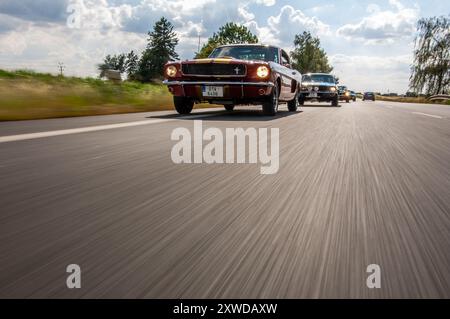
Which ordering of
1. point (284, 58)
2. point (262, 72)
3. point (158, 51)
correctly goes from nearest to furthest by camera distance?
point (262, 72), point (284, 58), point (158, 51)

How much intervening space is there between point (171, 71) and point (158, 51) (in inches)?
4388

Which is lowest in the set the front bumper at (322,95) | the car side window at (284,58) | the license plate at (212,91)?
the front bumper at (322,95)

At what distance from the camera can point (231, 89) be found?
8922 millimetres

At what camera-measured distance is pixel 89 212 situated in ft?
6.51

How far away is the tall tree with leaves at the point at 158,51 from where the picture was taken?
115812 mm

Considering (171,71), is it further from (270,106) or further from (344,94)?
(344,94)

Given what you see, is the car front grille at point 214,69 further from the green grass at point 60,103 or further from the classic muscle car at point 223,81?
the green grass at point 60,103

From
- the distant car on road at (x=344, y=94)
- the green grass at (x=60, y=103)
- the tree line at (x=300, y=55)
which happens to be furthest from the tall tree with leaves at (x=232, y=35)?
the green grass at (x=60, y=103)

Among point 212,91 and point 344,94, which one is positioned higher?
point 212,91

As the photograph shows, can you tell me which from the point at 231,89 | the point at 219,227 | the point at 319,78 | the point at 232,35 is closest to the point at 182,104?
the point at 231,89

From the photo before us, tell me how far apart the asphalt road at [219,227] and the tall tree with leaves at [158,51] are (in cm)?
11456

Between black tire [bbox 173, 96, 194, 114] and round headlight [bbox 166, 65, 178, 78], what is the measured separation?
48 cm

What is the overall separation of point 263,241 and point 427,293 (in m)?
0.58

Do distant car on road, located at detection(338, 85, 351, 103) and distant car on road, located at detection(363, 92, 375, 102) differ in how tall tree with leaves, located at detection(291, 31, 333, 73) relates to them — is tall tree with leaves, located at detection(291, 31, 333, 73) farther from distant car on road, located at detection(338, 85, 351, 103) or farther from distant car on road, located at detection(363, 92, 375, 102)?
distant car on road, located at detection(338, 85, 351, 103)
